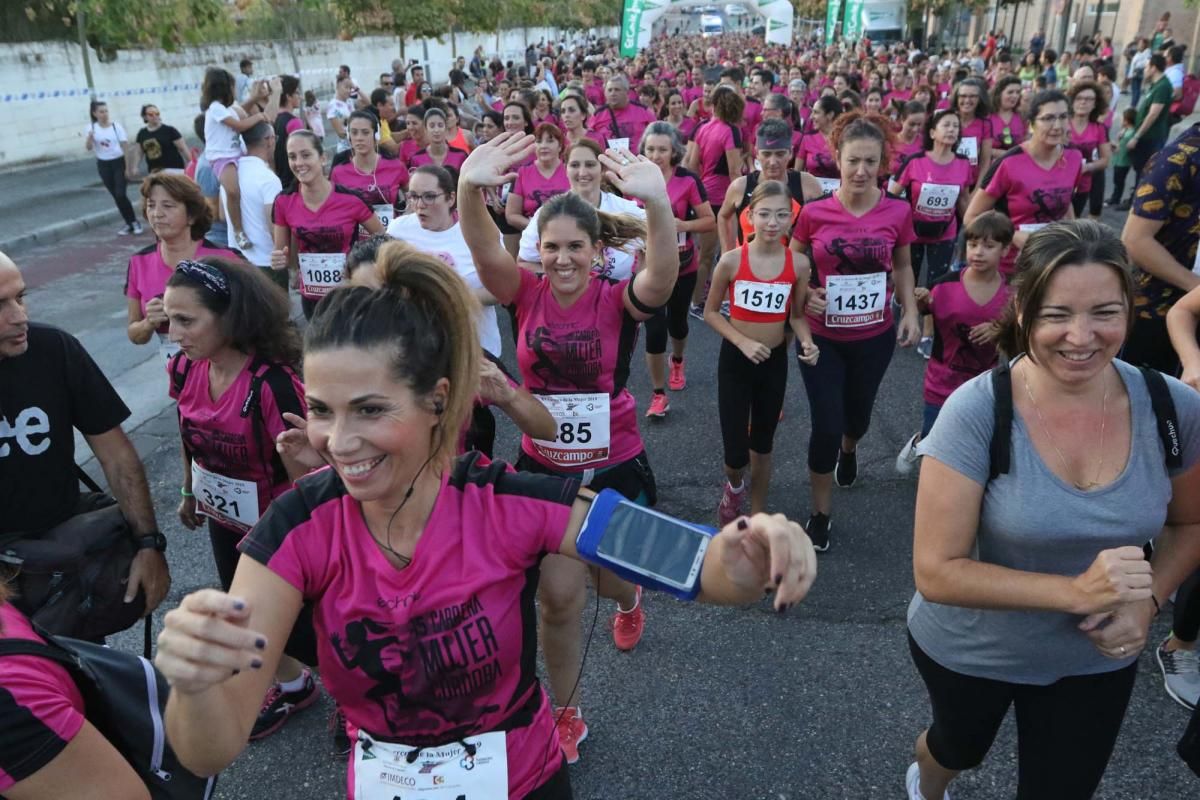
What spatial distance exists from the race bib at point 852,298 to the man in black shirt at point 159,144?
33.8ft

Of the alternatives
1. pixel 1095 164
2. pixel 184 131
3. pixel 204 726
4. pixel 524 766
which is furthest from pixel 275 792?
pixel 184 131

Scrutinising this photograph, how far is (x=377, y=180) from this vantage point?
7.24 m

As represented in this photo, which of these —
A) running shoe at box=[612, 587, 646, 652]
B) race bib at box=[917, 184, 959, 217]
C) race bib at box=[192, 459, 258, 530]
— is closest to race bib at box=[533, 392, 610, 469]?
running shoe at box=[612, 587, 646, 652]

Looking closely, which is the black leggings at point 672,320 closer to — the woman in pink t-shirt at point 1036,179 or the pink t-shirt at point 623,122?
the woman in pink t-shirt at point 1036,179

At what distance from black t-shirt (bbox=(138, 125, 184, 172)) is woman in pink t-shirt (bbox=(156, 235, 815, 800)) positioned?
38.5 feet

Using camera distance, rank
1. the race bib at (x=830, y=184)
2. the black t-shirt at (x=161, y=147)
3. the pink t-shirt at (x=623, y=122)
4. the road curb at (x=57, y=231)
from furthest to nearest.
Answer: the road curb at (x=57, y=231) → the black t-shirt at (x=161, y=147) → the pink t-shirt at (x=623, y=122) → the race bib at (x=830, y=184)

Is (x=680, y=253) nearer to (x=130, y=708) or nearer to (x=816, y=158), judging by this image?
(x=816, y=158)

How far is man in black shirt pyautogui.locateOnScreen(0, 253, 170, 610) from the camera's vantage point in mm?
2686

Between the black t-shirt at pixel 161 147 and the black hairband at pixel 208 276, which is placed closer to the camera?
the black hairband at pixel 208 276

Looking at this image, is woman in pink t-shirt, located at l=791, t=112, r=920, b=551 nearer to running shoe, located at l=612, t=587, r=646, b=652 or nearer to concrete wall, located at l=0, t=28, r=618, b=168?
running shoe, located at l=612, t=587, r=646, b=652

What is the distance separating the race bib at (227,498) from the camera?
2977mm

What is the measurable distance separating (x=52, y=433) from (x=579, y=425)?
1818mm

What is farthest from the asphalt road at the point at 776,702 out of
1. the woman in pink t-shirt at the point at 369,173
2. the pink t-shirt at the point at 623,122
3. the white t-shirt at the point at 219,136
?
the pink t-shirt at the point at 623,122

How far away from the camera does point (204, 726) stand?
4.74 feet
